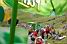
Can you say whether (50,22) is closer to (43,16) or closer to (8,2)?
(43,16)

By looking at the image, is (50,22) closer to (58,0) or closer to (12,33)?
(58,0)

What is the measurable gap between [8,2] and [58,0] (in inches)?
12.9

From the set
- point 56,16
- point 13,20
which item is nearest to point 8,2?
point 56,16

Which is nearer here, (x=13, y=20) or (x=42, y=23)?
(x=13, y=20)

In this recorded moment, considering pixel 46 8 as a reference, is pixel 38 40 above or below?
below

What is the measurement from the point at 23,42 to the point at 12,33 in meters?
0.82

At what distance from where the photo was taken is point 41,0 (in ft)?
3.45

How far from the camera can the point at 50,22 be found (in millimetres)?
1052

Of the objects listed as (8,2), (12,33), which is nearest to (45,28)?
(8,2)

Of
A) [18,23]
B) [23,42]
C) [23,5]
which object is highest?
[23,5]

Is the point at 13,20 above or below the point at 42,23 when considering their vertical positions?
above

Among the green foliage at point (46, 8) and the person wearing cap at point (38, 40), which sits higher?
the green foliage at point (46, 8)

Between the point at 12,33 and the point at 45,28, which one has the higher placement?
the point at 12,33

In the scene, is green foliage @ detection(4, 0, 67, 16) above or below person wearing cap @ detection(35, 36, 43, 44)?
above
